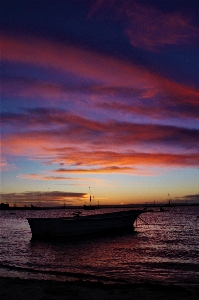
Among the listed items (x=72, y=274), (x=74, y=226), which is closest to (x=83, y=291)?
(x=72, y=274)

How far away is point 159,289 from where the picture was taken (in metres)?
12.5

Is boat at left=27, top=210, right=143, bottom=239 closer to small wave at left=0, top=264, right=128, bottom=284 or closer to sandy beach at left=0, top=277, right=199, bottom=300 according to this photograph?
small wave at left=0, top=264, right=128, bottom=284

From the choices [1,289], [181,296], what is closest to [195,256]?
[181,296]

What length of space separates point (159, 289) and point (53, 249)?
61.3ft

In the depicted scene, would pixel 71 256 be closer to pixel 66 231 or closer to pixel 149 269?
pixel 149 269

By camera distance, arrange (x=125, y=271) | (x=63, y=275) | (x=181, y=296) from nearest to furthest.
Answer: (x=181, y=296)
(x=63, y=275)
(x=125, y=271)

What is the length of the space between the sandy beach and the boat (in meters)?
23.4

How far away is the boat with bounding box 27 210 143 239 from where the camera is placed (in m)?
36.6

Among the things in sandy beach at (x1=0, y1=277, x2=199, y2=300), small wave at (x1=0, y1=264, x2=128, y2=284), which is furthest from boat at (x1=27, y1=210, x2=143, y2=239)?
sandy beach at (x1=0, y1=277, x2=199, y2=300)

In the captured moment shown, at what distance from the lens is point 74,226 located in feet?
124

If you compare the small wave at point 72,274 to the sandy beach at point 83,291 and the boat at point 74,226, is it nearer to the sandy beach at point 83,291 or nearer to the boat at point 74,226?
the sandy beach at point 83,291

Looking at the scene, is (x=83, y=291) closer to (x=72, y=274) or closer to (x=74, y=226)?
(x=72, y=274)

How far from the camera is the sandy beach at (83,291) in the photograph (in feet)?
35.8

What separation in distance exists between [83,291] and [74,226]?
2658cm
